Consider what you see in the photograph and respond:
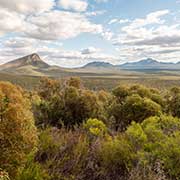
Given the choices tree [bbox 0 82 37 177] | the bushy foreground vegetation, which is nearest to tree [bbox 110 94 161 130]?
the bushy foreground vegetation

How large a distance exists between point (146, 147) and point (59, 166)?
2.78 metres

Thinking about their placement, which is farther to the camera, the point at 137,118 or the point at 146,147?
the point at 137,118

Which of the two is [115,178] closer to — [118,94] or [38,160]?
[38,160]

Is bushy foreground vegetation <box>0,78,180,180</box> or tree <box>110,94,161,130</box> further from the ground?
bushy foreground vegetation <box>0,78,180,180</box>

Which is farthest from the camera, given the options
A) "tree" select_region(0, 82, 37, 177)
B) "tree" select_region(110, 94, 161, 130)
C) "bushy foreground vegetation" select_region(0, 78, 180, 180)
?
"tree" select_region(110, 94, 161, 130)

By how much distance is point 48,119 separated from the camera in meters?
22.8

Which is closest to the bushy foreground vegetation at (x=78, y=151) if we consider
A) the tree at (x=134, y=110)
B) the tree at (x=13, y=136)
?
the tree at (x=13, y=136)

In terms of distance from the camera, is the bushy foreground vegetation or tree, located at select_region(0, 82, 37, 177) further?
the bushy foreground vegetation

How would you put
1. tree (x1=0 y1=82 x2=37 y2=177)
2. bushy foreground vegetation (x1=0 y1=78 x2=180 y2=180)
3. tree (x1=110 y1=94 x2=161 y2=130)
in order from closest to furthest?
tree (x1=0 y1=82 x2=37 y2=177)
bushy foreground vegetation (x1=0 y1=78 x2=180 y2=180)
tree (x1=110 y1=94 x2=161 y2=130)

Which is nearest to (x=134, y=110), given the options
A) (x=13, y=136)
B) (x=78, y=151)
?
(x=78, y=151)

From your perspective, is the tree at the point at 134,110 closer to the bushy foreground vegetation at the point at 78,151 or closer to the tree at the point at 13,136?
the bushy foreground vegetation at the point at 78,151

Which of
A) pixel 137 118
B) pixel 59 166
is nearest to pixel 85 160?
pixel 59 166

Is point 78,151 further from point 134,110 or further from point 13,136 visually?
point 134,110

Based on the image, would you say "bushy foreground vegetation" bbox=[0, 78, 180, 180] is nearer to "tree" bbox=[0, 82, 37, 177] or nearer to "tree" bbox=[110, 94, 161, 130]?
"tree" bbox=[0, 82, 37, 177]
